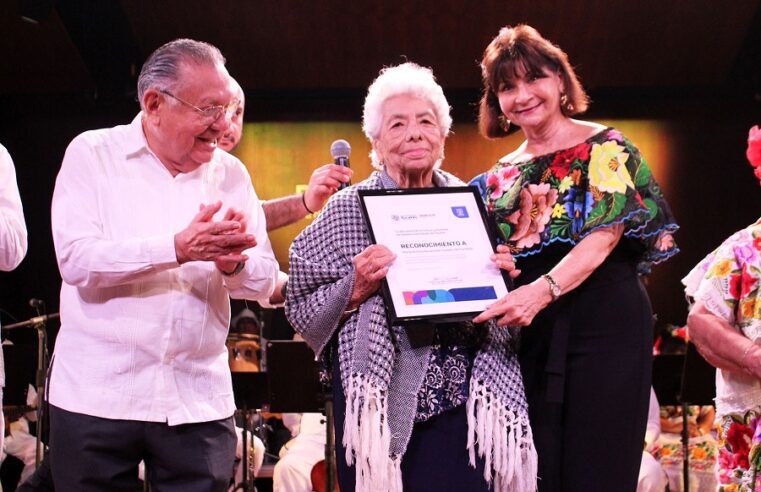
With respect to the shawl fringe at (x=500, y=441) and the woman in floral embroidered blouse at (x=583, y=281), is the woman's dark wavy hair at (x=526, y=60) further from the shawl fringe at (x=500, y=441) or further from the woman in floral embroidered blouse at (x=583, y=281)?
the shawl fringe at (x=500, y=441)

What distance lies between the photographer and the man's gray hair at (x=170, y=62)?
2338 mm

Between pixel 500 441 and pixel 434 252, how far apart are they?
537 mm

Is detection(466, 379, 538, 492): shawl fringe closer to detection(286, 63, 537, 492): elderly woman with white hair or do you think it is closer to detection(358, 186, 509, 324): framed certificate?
detection(286, 63, 537, 492): elderly woman with white hair

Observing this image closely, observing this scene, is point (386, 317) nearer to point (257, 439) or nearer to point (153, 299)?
point (153, 299)

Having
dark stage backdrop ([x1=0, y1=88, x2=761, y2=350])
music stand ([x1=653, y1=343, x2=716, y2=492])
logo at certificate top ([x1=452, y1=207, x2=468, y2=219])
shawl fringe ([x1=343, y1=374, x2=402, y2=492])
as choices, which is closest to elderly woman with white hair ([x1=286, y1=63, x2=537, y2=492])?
shawl fringe ([x1=343, y1=374, x2=402, y2=492])

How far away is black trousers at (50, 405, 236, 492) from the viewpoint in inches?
86.5

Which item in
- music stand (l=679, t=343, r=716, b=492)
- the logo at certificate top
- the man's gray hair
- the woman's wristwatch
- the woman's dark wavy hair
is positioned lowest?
music stand (l=679, t=343, r=716, b=492)

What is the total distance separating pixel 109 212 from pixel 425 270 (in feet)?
2.83

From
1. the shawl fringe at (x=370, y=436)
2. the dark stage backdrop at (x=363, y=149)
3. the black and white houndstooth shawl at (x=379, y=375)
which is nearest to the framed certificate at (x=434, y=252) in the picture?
the black and white houndstooth shawl at (x=379, y=375)

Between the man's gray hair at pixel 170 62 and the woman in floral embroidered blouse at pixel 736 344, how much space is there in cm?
193

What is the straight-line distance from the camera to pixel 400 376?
2.31m

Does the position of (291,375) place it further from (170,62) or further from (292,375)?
(170,62)

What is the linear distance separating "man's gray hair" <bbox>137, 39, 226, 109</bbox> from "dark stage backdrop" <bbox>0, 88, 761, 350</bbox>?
523 centimetres

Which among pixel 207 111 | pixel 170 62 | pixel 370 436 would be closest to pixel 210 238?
pixel 207 111
